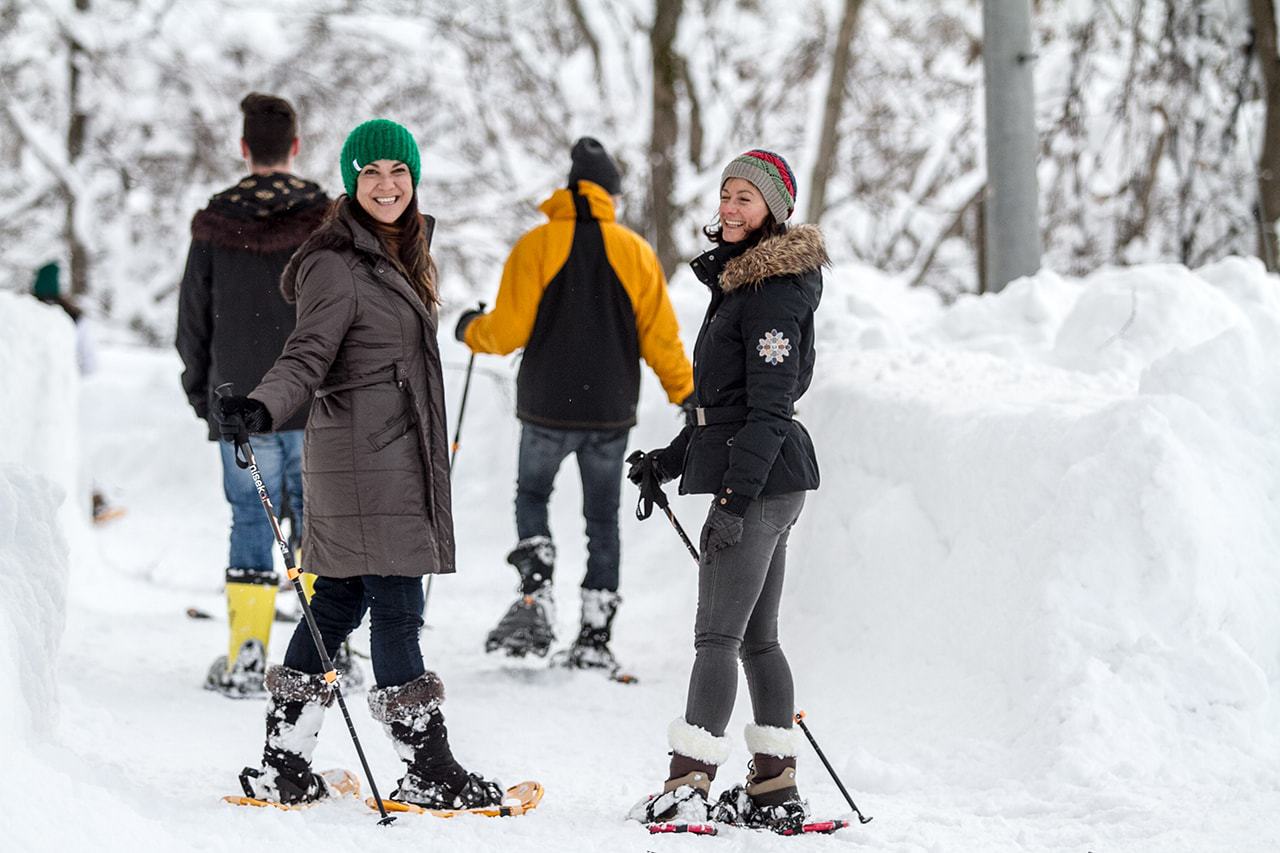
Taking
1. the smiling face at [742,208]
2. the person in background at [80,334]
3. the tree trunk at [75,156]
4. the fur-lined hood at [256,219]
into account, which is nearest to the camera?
the smiling face at [742,208]

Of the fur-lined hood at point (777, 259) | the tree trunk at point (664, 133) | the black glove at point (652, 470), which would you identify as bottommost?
the black glove at point (652, 470)

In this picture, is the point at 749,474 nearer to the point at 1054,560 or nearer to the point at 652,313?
the point at 1054,560

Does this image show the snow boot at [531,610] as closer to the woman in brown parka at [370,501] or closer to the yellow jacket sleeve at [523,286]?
the yellow jacket sleeve at [523,286]

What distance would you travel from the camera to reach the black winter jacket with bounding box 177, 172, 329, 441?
473 centimetres

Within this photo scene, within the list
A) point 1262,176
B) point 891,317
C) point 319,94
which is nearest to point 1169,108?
point 1262,176

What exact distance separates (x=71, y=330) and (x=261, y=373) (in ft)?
10.7

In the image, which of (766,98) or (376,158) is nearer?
(376,158)

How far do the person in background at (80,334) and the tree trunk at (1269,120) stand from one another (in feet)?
25.8

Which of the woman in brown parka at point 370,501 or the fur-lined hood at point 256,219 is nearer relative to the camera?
the woman in brown parka at point 370,501

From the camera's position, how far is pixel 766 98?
16.4 m

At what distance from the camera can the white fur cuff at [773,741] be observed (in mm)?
3434

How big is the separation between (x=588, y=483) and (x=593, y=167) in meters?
1.25

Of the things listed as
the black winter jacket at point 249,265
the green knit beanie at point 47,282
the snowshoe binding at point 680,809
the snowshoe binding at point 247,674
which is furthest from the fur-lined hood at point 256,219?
the green knit beanie at point 47,282

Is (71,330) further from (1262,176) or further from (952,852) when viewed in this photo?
(1262,176)
